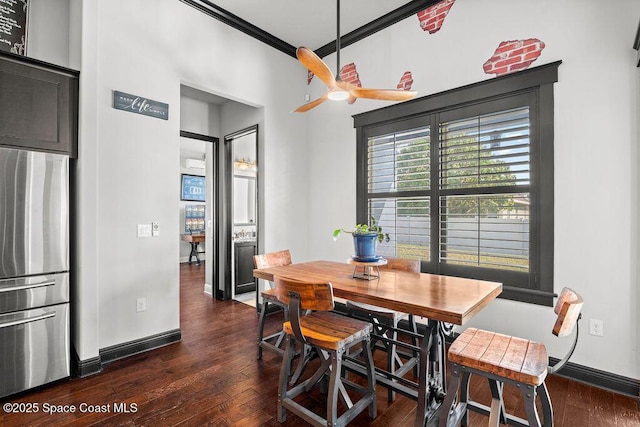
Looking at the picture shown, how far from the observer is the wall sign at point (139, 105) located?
2.73m

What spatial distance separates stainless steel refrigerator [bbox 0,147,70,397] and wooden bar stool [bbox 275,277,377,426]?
5.92ft

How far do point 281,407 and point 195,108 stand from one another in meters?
4.01

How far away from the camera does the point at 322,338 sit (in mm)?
1734

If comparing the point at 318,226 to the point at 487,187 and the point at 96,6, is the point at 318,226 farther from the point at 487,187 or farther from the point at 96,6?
the point at 96,6

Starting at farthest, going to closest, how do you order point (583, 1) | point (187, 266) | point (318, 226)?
1. point (187, 266)
2. point (318, 226)
3. point (583, 1)

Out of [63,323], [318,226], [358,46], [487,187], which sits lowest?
[63,323]

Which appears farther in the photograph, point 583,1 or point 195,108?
point 195,108

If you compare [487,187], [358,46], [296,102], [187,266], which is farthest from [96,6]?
[187,266]

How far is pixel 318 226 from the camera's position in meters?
4.32

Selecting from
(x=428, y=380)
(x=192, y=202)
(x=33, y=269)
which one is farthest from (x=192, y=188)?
(x=428, y=380)

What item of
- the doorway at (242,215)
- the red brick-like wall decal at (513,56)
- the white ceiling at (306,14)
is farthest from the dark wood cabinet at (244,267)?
the red brick-like wall decal at (513,56)

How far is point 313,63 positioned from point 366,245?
130 cm

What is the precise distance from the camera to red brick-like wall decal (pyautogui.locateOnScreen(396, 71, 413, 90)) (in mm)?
3330

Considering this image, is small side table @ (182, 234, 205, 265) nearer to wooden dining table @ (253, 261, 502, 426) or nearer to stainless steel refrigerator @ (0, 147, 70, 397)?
stainless steel refrigerator @ (0, 147, 70, 397)
